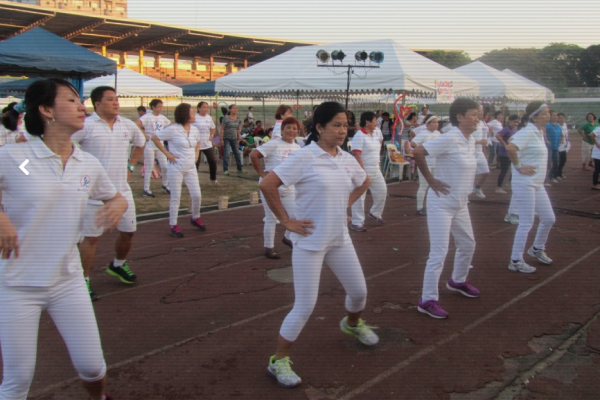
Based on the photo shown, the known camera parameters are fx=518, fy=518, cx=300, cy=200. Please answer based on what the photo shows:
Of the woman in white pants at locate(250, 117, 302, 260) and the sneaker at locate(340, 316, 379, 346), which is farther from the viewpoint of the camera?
the woman in white pants at locate(250, 117, 302, 260)

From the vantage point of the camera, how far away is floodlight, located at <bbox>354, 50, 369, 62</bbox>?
1159cm

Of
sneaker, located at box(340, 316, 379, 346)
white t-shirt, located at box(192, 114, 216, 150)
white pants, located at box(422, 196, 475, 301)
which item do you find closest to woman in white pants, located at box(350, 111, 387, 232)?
white pants, located at box(422, 196, 475, 301)

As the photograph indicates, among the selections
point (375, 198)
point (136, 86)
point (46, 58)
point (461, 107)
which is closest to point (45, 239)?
point (461, 107)

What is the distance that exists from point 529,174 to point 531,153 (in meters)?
0.24

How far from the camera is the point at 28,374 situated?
2.19 meters

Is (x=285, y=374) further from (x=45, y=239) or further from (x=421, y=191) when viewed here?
(x=421, y=191)

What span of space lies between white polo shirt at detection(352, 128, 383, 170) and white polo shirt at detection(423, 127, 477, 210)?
296 cm

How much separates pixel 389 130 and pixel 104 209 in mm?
13911

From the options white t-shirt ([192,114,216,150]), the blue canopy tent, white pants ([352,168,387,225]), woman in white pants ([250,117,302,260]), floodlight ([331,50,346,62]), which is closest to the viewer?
woman in white pants ([250,117,302,260])

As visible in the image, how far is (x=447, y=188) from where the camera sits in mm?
3961

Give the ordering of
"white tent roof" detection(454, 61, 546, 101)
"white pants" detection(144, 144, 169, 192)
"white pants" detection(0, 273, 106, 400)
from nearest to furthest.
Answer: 1. "white pants" detection(0, 273, 106, 400)
2. "white pants" detection(144, 144, 169, 192)
3. "white tent roof" detection(454, 61, 546, 101)

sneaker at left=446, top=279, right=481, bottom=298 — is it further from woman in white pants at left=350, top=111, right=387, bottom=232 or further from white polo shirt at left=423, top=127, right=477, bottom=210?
woman in white pants at left=350, top=111, right=387, bottom=232

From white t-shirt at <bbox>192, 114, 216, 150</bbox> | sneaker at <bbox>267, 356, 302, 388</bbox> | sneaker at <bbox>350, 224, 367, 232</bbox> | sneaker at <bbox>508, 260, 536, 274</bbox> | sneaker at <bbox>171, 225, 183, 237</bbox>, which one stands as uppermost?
white t-shirt at <bbox>192, 114, 216, 150</bbox>

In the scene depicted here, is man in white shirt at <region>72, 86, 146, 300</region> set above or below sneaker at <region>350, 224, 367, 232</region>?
above
